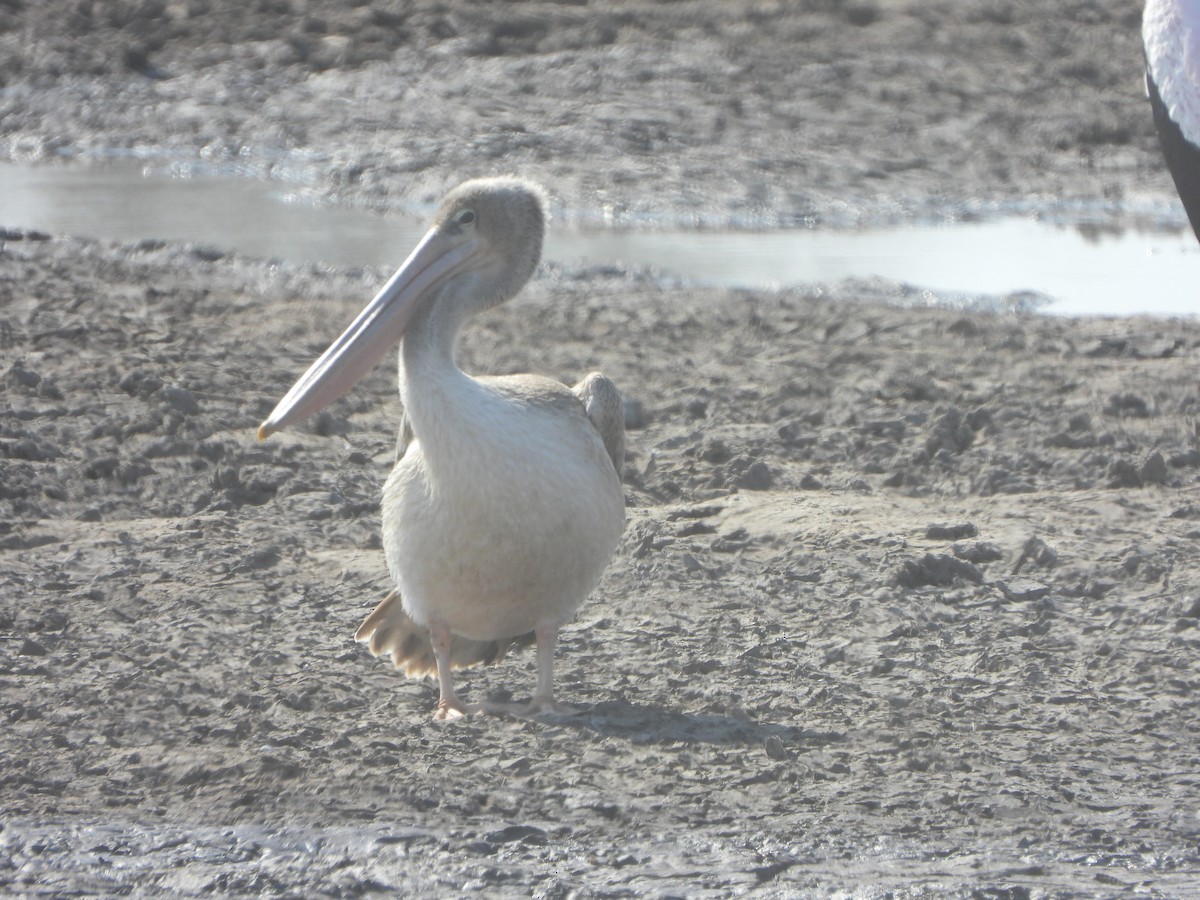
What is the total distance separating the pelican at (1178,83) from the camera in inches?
189

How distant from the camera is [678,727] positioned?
183 inches

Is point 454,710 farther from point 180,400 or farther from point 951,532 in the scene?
point 180,400

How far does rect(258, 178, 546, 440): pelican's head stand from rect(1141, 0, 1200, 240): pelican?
66.5 inches

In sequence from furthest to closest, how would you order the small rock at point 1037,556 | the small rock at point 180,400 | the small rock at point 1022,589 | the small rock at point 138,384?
the small rock at point 138,384
the small rock at point 180,400
the small rock at point 1037,556
the small rock at point 1022,589

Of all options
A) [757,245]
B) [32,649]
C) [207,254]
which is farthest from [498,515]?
[757,245]

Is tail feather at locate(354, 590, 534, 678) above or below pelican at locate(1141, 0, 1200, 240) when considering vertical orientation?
below

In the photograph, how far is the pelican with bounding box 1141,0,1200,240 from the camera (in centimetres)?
480

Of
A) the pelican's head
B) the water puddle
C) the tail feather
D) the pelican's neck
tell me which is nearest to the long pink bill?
the pelican's head

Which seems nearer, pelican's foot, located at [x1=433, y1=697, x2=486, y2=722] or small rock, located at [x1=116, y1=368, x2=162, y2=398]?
A: pelican's foot, located at [x1=433, y1=697, x2=486, y2=722]

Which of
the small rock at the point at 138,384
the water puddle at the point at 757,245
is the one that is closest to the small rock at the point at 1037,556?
the small rock at the point at 138,384

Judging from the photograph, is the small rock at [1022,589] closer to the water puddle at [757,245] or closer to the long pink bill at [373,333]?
the long pink bill at [373,333]

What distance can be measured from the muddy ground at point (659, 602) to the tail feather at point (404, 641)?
8 centimetres

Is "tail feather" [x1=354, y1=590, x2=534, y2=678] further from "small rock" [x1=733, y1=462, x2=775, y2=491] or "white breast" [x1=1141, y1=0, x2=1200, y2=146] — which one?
"white breast" [x1=1141, y1=0, x2=1200, y2=146]

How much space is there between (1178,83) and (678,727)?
6.98 ft
